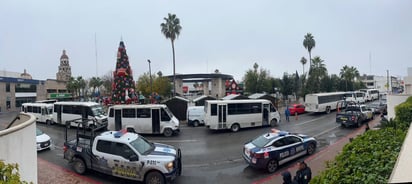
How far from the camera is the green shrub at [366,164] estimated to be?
11.5 ft

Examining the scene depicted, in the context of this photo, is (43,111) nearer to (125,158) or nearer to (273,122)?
(125,158)

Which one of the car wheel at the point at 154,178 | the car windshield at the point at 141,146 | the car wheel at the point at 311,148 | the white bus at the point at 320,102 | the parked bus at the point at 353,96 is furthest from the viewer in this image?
the parked bus at the point at 353,96

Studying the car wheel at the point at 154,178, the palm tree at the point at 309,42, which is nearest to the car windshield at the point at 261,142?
the car wheel at the point at 154,178

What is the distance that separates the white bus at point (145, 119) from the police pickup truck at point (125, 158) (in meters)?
8.23

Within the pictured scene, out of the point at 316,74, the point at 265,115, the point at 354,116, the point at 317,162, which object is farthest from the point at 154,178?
the point at 316,74

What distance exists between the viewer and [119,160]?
969cm

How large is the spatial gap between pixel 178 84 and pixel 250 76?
1477cm

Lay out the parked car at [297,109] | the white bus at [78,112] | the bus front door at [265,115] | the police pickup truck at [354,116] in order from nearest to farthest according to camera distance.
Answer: the police pickup truck at [354,116] < the bus front door at [265,115] < the white bus at [78,112] < the parked car at [297,109]

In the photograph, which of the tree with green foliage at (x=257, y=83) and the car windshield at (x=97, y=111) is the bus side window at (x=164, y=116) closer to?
the car windshield at (x=97, y=111)

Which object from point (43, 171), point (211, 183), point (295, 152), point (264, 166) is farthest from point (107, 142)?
point (295, 152)

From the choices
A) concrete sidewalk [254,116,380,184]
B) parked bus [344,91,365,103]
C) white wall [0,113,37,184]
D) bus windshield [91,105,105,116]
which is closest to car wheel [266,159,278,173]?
concrete sidewalk [254,116,380,184]

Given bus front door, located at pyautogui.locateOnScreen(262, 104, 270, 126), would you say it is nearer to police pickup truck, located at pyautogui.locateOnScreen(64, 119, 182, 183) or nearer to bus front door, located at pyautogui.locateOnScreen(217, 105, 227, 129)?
bus front door, located at pyautogui.locateOnScreen(217, 105, 227, 129)

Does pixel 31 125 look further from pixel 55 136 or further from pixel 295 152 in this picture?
pixel 55 136

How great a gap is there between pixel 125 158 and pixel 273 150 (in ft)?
20.4
